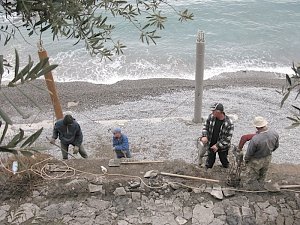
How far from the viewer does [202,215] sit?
5.95 metres

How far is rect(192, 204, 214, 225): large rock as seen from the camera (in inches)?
230

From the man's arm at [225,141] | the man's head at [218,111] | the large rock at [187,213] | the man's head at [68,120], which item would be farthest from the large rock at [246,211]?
the man's head at [68,120]

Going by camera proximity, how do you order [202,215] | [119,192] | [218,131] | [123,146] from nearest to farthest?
1. [202,215]
2. [119,192]
3. [218,131]
4. [123,146]

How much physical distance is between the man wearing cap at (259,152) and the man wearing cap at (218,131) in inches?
20.6

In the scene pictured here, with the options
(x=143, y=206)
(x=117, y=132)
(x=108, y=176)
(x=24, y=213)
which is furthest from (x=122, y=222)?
(x=117, y=132)

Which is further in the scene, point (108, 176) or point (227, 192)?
point (108, 176)

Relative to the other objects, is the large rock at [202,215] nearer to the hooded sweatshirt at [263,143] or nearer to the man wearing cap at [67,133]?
the hooded sweatshirt at [263,143]

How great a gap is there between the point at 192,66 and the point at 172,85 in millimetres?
3927

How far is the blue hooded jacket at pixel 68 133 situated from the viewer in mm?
7719

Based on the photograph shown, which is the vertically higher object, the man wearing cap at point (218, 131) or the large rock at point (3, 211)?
the man wearing cap at point (218, 131)

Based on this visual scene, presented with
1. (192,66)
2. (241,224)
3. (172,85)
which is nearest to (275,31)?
(192,66)

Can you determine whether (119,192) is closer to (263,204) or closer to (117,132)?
(117,132)

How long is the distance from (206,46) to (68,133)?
1523 centimetres

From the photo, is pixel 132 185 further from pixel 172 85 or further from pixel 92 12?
pixel 172 85
